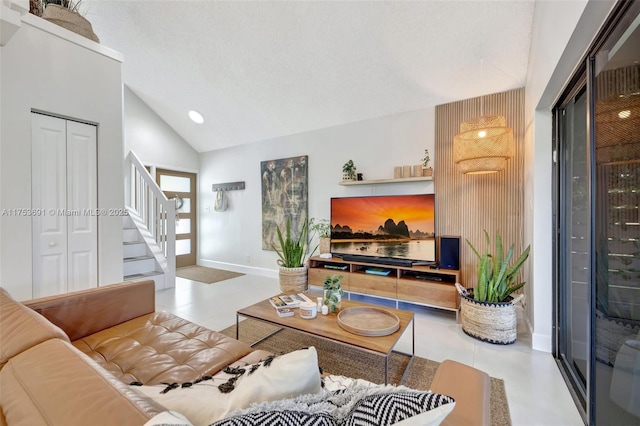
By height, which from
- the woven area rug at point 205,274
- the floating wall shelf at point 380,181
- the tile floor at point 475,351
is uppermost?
the floating wall shelf at point 380,181

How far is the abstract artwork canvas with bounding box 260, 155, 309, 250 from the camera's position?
4.55 m

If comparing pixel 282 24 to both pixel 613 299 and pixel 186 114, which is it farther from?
pixel 613 299

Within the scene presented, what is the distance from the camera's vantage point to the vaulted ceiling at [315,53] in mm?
2598

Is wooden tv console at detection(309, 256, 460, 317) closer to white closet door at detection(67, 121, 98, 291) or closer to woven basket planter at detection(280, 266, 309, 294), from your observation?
woven basket planter at detection(280, 266, 309, 294)

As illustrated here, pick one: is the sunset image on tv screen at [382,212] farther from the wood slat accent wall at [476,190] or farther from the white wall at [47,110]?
the white wall at [47,110]

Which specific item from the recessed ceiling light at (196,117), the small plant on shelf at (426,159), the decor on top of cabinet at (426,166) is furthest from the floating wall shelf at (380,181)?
the recessed ceiling light at (196,117)

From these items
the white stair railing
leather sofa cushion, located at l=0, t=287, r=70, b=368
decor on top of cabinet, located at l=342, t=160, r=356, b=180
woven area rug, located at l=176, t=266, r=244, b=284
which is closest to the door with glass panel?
woven area rug, located at l=176, t=266, r=244, b=284

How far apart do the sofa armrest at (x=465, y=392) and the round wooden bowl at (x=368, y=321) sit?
71 centimetres

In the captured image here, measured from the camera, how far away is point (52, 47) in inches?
85.0

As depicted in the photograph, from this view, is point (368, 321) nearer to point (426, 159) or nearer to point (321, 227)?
point (426, 159)

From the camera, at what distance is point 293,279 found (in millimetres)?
3855

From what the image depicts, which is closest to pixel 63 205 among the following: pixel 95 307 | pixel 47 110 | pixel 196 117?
pixel 47 110

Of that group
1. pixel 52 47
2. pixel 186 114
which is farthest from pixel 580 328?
pixel 186 114

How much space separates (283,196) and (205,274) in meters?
2.13
